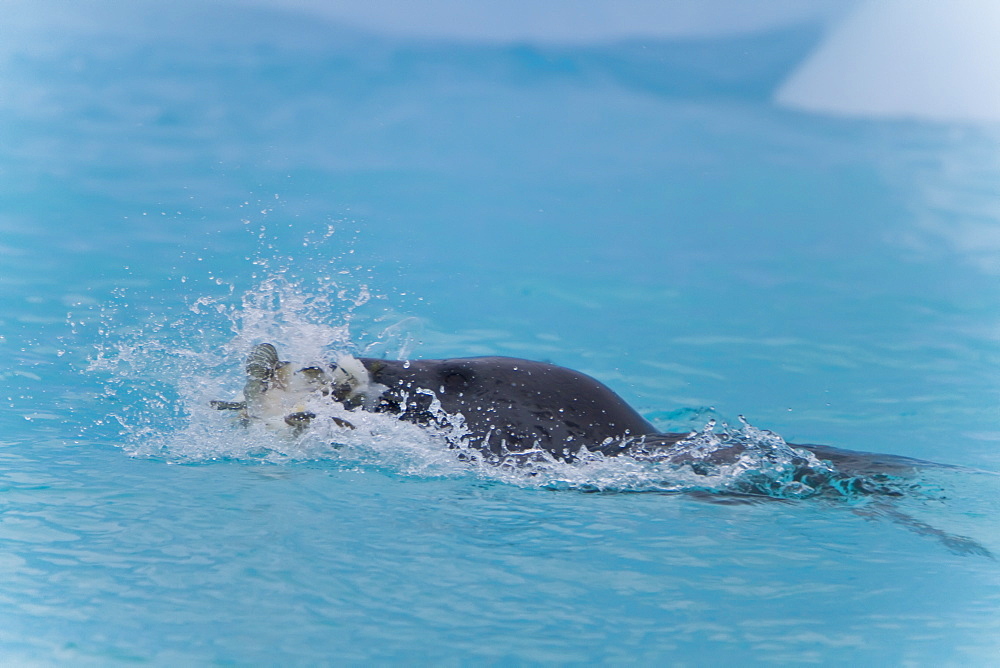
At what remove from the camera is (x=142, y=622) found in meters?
2.53

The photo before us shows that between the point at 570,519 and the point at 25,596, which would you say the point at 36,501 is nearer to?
the point at 25,596

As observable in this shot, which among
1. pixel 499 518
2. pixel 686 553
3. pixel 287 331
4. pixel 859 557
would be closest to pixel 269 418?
pixel 287 331

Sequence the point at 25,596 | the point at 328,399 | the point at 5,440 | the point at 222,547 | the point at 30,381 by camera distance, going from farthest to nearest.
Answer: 1. the point at 30,381
2. the point at 5,440
3. the point at 328,399
4. the point at 222,547
5. the point at 25,596

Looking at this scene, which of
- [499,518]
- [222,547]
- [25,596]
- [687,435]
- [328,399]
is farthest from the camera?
[687,435]

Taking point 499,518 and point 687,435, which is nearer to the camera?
point 499,518

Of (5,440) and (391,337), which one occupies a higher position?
(391,337)

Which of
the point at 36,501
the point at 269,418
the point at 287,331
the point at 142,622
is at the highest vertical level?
the point at 287,331

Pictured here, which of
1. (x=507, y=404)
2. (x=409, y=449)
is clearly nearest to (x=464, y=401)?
(x=507, y=404)

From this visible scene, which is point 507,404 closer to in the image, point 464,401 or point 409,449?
point 464,401

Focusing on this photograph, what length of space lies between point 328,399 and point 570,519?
961 millimetres

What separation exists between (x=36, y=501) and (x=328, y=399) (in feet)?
3.36

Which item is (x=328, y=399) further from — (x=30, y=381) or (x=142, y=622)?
(x=30, y=381)

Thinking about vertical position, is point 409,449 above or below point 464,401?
below

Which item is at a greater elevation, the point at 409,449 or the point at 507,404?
the point at 507,404
